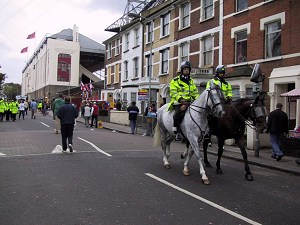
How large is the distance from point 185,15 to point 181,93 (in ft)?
64.9

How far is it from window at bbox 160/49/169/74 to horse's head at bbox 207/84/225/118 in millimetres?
21834

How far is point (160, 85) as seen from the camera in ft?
100

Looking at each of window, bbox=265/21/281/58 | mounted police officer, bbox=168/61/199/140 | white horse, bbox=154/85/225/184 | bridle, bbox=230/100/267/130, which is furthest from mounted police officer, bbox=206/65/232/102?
window, bbox=265/21/281/58

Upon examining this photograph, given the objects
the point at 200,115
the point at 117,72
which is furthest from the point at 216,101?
the point at 117,72

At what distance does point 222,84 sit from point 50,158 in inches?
219

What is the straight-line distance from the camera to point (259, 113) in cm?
838

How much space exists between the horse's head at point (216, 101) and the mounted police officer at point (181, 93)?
675mm

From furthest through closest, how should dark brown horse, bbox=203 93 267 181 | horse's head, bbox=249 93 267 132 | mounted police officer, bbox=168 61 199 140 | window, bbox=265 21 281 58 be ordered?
window, bbox=265 21 281 58, mounted police officer, bbox=168 61 199 140, dark brown horse, bbox=203 93 267 181, horse's head, bbox=249 93 267 132

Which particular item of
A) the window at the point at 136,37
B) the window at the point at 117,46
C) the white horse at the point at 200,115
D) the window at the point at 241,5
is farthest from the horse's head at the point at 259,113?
the window at the point at 117,46

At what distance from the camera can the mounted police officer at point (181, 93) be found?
8602 millimetres

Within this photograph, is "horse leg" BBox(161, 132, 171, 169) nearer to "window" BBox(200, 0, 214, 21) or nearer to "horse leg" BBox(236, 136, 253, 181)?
"horse leg" BBox(236, 136, 253, 181)

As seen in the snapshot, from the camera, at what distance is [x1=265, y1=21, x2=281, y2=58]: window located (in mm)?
18031

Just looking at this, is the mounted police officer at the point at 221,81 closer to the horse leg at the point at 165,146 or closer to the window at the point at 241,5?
the horse leg at the point at 165,146

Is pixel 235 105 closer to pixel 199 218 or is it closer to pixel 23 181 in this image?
pixel 199 218
